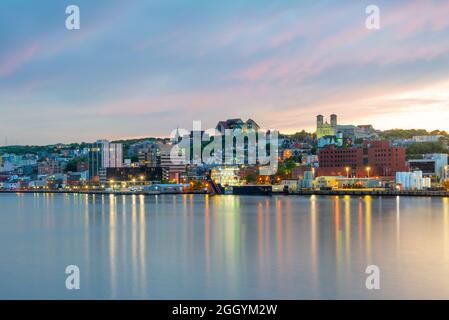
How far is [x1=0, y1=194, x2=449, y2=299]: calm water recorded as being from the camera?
32.7ft

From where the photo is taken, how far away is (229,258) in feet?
43.2

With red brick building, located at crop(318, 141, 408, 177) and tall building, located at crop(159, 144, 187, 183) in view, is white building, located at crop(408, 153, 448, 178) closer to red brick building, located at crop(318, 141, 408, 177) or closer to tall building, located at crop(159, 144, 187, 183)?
red brick building, located at crop(318, 141, 408, 177)

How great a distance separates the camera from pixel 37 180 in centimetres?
8794

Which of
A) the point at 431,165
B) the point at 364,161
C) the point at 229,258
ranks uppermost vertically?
the point at 364,161

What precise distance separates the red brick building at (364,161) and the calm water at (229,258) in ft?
99.5

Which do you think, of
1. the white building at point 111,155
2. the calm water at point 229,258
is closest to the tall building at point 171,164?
the white building at point 111,155

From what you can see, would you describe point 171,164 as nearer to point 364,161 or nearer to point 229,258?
point 364,161

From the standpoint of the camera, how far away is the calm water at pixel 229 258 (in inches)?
392

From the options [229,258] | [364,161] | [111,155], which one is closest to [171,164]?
[111,155]

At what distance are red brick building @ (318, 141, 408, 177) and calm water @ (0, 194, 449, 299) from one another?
30342 millimetres

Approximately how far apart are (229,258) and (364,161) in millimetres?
42103

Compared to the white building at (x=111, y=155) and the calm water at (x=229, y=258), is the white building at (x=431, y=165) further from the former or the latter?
the white building at (x=111, y=155)

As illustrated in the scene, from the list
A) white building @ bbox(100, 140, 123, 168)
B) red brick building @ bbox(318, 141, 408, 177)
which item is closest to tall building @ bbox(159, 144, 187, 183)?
white building @ bbox(100, 140, 123, 168)
